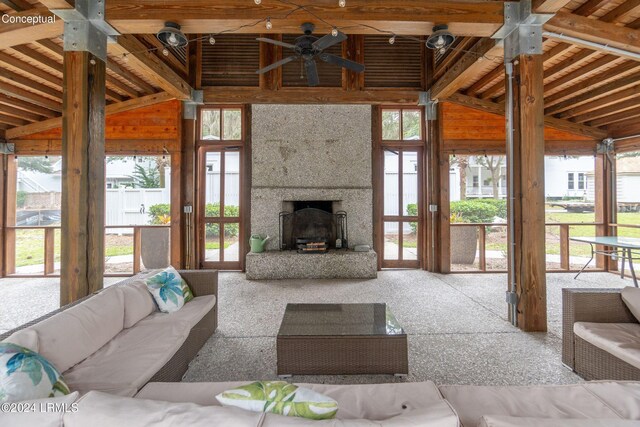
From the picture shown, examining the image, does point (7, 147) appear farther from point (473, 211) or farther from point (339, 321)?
point (473, 211)

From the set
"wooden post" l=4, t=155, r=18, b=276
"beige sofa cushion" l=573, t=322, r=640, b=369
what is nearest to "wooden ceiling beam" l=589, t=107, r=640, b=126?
"beige sofa cushion" l=573, t=322, r=640, b=369

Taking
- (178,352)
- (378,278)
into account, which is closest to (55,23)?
(178,352)

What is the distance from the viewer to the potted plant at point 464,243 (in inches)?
227

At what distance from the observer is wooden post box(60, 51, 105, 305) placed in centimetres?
284

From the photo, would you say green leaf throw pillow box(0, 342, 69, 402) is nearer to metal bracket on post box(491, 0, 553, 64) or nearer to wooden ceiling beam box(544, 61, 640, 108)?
metal bracket on post box(491, 0, 553, 64)

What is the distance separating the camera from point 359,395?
4.30ft

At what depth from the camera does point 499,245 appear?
6.14m

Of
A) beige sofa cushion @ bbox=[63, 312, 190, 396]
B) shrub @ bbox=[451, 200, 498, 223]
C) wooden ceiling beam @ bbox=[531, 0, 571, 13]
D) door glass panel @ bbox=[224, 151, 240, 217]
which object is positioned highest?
wooden ceiling beam @ bbox=[531, 0, 571, 13]

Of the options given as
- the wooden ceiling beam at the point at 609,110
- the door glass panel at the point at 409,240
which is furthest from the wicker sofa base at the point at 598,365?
the wooden ceiling beam at the point at 609,110

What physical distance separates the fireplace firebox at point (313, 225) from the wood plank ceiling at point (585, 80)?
118 inches

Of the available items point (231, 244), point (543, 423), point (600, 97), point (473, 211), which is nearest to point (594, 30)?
point (600, 97)

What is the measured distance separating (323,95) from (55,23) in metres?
3.70

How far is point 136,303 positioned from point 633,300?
12.0 feet

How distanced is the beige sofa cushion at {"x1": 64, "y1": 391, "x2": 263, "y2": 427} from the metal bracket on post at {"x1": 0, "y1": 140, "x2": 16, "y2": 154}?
6.66m
